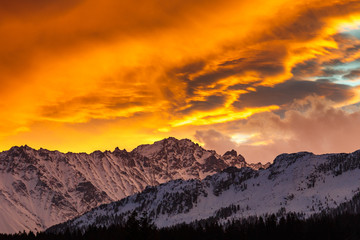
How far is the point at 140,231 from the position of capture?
350ft
